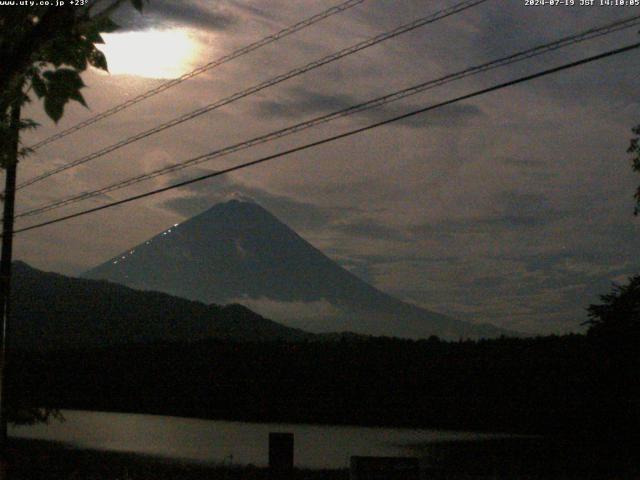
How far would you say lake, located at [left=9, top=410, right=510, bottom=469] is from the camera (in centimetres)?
3644

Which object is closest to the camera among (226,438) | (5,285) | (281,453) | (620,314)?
(281,453)

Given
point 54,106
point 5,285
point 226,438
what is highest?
point 5,285

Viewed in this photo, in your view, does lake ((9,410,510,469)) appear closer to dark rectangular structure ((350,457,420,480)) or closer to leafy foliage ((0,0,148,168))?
dark rectangular structure ((350,457,420,480))

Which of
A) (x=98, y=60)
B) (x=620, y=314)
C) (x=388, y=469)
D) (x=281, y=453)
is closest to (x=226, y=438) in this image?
(x=620, y=314)

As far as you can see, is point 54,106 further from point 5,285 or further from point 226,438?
point 226,438

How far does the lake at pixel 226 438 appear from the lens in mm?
36438

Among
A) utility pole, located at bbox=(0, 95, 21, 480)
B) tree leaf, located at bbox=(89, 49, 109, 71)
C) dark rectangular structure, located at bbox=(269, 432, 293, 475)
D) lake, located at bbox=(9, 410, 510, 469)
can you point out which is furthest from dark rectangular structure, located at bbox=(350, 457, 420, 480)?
lake, located at bbox=(9, 410, 510, 469)

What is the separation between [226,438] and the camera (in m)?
48.5

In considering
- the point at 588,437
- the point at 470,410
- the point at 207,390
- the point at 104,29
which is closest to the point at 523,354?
the point at 470,410

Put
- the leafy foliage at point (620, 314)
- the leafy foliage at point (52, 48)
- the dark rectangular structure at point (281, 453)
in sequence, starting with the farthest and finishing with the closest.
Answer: the leafy foliage at point (620, 314) → the dark rectangular structure at point (281, 453) → the leafy foliage at point (52, 48)

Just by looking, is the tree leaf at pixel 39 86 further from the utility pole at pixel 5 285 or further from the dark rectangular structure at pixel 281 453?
the utility pole at pixel 5 285

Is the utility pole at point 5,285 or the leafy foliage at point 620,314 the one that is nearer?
the utility pole at point 5,285

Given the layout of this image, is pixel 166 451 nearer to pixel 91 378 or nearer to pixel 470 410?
pixel 470 410

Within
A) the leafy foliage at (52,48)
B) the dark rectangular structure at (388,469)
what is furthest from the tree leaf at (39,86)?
the dark rectangular structure at (388,469)
